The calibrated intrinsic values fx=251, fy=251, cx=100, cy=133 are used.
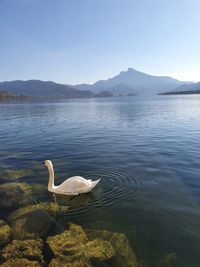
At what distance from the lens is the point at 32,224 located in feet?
36.3

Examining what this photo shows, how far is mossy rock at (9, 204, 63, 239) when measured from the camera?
10.5 metres

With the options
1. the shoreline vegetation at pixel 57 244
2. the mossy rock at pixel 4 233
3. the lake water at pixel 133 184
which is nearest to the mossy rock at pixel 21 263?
the shoreline vegetation at pixel 57 244

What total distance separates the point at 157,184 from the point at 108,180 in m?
3.11

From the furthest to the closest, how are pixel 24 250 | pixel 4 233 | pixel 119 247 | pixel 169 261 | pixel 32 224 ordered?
pixel 32 224 → pixel 4 233 → pixel 119 247 → pixel 24 250 → pixel 169 261

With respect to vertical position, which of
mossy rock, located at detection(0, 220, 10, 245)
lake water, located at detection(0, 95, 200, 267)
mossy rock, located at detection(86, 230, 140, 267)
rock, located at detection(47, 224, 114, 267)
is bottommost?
lake water, located at detection(0, 95, 200, 267)

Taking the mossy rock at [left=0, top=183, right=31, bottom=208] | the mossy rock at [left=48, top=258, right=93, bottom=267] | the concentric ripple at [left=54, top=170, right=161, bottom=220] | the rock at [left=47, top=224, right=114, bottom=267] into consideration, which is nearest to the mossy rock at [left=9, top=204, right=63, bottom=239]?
the rock at [left=47, top=224, right=114, bottom=267]

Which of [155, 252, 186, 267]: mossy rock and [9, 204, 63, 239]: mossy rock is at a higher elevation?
[9, 204, 63, 239]: mossy rock

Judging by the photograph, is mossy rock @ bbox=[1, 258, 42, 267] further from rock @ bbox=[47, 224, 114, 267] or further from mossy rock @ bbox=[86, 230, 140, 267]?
mossy rock @ bbox=[86, 230, 140, 267]

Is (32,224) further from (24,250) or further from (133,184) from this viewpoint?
(133,184)

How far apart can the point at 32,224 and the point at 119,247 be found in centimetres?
399

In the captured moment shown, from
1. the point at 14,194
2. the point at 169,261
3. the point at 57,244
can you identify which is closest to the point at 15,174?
the point at 14,194

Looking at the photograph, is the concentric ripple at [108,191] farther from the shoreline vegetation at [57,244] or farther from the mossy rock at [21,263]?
the mossy rock at [21,263]

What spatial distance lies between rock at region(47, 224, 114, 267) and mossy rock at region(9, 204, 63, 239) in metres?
0.56

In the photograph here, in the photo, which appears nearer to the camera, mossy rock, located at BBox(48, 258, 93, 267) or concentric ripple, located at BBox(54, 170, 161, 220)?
mossy rock, located at BBox(48, 258, 93, 267)
